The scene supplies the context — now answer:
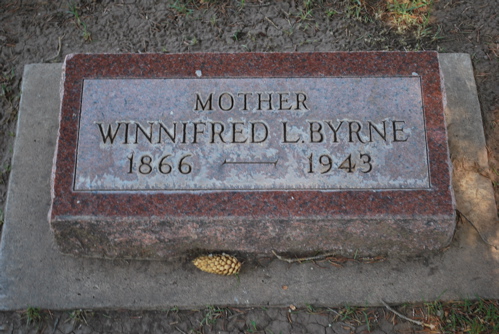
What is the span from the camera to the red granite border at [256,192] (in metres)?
2.57

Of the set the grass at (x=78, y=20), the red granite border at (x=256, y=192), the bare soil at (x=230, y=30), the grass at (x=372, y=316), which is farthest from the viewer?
the grass at (x=78, y=20)

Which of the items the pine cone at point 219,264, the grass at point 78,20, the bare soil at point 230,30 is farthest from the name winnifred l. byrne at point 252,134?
the grass at point 78,20

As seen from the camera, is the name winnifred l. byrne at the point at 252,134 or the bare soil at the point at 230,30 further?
the bare soil at the point at 230,30

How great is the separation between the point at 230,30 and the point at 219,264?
1.90 m

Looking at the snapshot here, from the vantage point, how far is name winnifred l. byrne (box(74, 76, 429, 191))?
8.63 feet

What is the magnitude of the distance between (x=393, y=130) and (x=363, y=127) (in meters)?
0.17

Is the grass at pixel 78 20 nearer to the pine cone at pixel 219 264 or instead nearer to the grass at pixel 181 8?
the grass at pixel 181 8

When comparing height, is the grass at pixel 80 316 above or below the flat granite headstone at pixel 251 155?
below

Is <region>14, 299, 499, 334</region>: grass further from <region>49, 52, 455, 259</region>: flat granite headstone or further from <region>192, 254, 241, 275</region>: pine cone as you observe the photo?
<region>49, 52, 455, 259</region>: flat granite headstone

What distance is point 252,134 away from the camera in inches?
107

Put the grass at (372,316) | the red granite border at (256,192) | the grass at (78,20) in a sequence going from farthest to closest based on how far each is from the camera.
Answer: the grass at (78,20), the grass at (372,316), the red granite border at (256,192)

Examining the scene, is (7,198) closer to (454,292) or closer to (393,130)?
(393,130)

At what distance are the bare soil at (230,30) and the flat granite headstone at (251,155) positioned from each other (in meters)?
0.84

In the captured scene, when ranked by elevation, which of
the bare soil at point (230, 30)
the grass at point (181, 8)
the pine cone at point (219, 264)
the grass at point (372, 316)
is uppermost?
the grass at point (181, 8)
